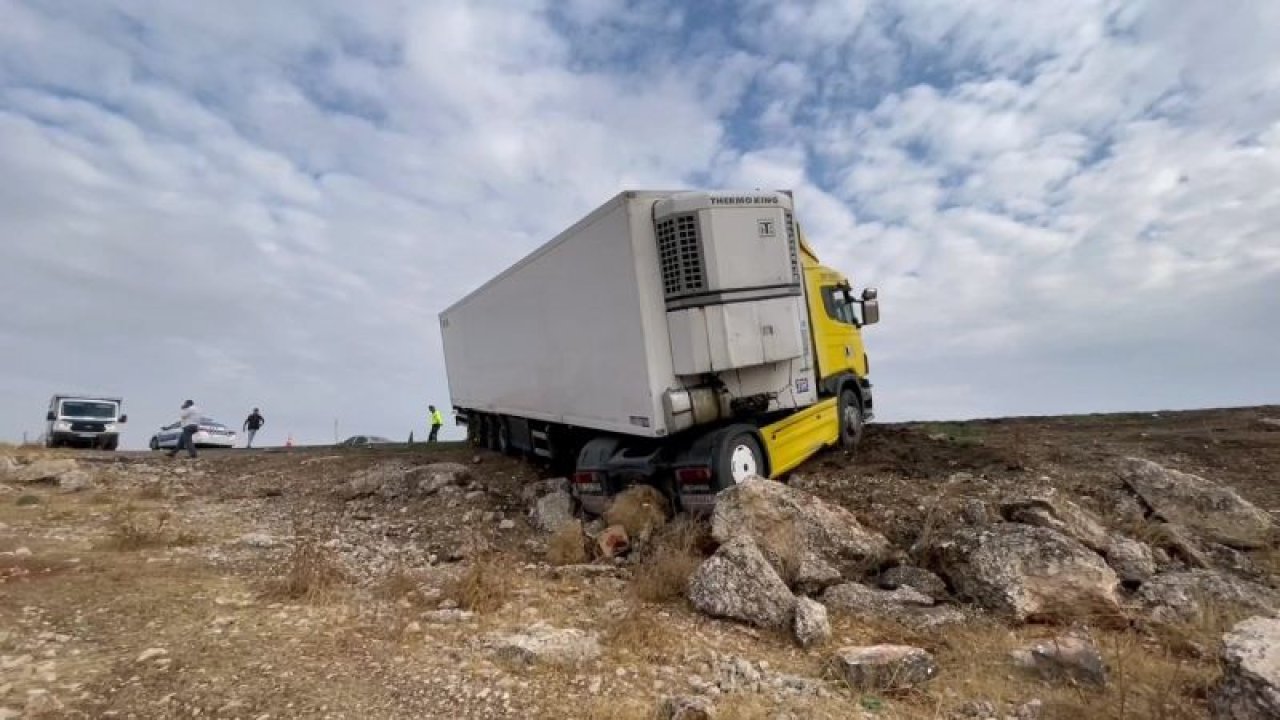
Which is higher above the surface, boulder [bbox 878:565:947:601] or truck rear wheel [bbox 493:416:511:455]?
truck rear wheel [bbox 493:416:511:455]

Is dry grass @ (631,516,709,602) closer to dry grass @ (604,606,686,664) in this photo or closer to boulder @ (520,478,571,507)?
dry grass @ (604,606,686,664)

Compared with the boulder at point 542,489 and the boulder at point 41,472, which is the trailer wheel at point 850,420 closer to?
the boulder at point 542,489

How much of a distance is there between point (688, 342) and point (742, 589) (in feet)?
10.9

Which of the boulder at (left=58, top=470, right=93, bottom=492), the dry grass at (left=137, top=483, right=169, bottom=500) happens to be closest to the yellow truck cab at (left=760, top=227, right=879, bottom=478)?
the dry grass at (left=137, top=483, right=169, bottom=500)

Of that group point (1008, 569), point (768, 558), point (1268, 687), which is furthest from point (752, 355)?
point (1268, 687)

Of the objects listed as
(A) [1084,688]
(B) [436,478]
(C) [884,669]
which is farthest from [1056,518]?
(B) [436,478]

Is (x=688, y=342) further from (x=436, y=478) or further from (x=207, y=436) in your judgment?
(x=207, y=436)

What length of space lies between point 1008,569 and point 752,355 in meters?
3.62

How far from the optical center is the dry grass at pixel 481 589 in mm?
5301

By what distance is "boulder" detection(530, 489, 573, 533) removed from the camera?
28.8ft

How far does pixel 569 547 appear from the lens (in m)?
7.18

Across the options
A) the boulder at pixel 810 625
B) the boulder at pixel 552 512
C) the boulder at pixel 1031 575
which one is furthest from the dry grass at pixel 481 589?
the boulder at pixel 1031 575

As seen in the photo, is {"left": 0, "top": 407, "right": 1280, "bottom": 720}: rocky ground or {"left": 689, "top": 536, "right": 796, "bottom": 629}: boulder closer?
{"left": 0, "top": 407, "right": 1280, "bottom": 720}: rocky ground

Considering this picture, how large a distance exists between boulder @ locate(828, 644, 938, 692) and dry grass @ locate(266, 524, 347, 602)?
3.99 metres
